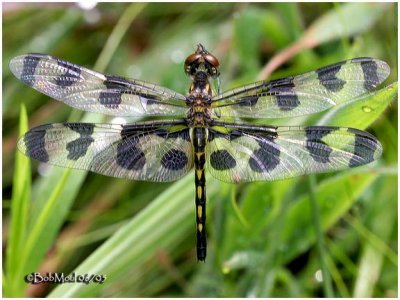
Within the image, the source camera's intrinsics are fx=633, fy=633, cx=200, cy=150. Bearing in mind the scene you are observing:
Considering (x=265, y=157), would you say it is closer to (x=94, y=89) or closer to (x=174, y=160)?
(x=174, y=160)

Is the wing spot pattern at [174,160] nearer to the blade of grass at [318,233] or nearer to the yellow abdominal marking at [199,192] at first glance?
the yellow abdominal marking at [199,192]

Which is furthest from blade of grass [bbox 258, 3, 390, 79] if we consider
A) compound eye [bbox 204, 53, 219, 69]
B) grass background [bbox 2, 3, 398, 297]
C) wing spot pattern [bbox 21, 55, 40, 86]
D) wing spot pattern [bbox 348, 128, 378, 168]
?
wing spot pattern [bbox 21, 55, 40, 86]

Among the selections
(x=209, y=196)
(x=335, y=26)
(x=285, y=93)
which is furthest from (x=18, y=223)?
(x=335, y=26)

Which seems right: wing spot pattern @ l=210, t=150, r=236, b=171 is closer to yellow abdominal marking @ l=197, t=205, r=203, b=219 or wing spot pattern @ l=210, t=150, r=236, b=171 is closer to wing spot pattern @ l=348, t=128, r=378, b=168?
Result: yellow abdominal marking @ l=197, t=205, r=203, b=219

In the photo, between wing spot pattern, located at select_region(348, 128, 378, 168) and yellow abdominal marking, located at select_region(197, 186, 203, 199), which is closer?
wing spot pattern, located at select_region(348, 128, 378, 168)

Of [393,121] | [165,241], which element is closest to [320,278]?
[165,241]

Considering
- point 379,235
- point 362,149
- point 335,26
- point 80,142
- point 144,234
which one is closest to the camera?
point 362,149

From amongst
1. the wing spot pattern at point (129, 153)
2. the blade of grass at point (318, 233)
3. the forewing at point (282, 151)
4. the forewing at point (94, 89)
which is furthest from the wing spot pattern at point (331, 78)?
the wing spot pattern at point (129, 153)
